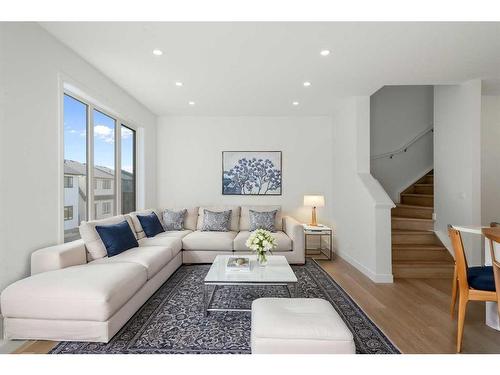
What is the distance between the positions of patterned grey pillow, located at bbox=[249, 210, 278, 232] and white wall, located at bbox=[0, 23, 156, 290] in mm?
2735

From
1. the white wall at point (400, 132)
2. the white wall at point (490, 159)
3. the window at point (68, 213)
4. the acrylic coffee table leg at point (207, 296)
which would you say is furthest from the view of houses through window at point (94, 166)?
the white wall at point (490, 159)

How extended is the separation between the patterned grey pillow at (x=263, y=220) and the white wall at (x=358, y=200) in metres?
1.26

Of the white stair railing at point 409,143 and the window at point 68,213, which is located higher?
the white stair railing at point 409,143

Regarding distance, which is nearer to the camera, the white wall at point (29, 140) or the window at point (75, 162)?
the white wall at point (29, 140)

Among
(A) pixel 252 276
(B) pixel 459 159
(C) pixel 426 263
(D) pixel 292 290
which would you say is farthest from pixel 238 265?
(B) pixel 459 159

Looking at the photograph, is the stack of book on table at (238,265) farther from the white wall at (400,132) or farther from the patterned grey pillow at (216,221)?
the white wall at (400,132)

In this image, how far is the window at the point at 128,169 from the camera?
436cm

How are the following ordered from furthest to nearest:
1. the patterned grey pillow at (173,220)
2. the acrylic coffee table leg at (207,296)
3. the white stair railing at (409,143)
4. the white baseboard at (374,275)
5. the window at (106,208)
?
the white stair railing at (409,143) → the patterned grey pillow at (173,220) → the window at (106,208) → the white baseboard at (374,275) → the acrylic coffee table leg at (207,296)

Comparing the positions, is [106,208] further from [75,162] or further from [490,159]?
[490,159]

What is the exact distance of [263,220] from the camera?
4.42 meters

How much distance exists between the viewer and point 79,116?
3.21 metres
